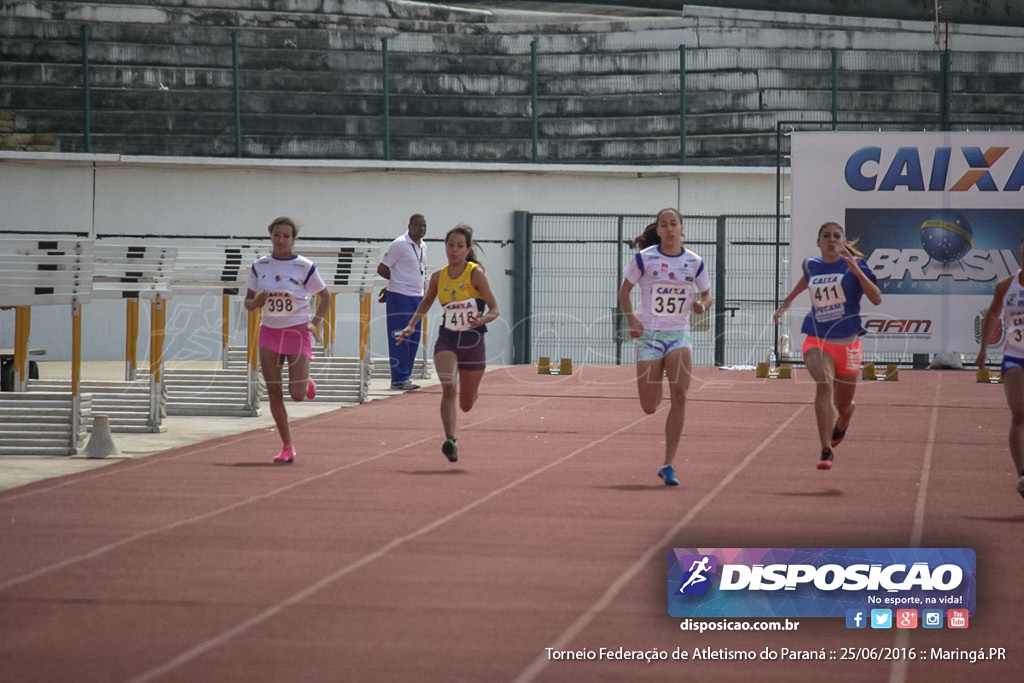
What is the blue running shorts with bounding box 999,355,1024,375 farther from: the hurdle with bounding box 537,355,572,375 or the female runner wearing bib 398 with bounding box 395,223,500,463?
the hurdle with bounding box 537,355,572,375

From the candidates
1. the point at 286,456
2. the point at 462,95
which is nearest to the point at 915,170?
the point at 462,95

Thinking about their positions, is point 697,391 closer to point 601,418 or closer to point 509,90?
point 601,418

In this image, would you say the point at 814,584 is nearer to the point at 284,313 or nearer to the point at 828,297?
the point at 828,297

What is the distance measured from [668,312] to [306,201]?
17153 mm

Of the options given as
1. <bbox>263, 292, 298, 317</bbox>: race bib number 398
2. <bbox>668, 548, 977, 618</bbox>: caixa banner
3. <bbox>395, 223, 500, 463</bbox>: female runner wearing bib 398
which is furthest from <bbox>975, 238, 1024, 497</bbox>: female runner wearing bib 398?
<bbox>263, 292, 298, 317</bbox>: race bib number 398

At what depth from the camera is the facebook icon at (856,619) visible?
6.11 meters

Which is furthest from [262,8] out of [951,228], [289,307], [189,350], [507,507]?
[507,507]

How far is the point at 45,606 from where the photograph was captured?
658 cm

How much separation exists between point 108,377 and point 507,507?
1362 cm

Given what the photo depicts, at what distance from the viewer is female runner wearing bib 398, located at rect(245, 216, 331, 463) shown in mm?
11992

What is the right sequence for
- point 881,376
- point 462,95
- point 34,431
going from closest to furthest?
point 34,431 → point 881,376 → point 462,95

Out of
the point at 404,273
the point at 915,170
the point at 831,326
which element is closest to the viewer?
the point at 831,326

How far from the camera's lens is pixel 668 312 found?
434 inches

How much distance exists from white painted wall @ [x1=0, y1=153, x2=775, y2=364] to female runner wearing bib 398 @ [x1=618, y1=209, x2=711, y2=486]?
16.0 m
